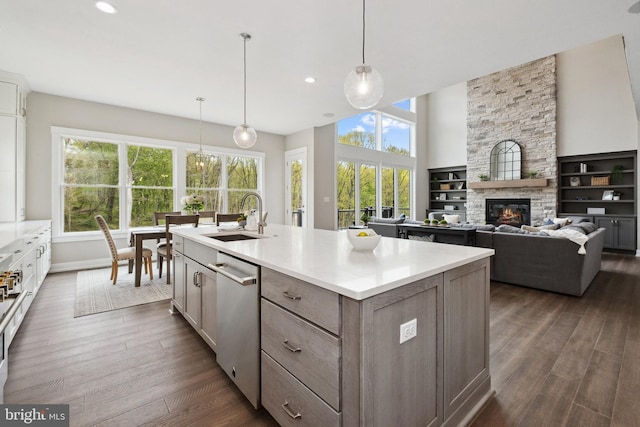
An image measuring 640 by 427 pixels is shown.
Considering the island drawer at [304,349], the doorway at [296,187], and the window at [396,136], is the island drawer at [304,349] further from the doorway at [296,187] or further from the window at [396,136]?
the window at [396,136]

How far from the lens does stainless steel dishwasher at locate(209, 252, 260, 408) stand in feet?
5.19

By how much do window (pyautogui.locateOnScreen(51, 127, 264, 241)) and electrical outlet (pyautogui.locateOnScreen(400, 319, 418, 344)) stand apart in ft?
18.9

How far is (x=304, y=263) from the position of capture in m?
1.43

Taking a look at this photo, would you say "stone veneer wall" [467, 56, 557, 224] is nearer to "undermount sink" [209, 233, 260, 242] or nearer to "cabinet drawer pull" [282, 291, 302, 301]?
"undermount sink" [209, 233, 260, 242]

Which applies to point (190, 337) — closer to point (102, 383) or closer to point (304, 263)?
point (102, 383)

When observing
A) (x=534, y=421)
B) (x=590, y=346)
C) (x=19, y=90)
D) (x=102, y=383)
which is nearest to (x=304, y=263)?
(x=534, y=421)

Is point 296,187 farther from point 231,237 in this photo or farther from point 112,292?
point 231,237

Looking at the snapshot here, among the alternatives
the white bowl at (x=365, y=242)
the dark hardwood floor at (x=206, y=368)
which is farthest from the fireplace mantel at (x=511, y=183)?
the white bowl at (x=365, y=242)

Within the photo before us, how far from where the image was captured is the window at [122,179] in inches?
196

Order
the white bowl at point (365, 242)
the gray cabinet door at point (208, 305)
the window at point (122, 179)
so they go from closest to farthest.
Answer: the white bowl at point (365, 242), the gray cabinet door at point (208, 305), the window at point (122, 179)

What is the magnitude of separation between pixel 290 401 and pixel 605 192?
901 cm

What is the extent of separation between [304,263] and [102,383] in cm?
167

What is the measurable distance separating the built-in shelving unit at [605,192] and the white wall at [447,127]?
9.41ft

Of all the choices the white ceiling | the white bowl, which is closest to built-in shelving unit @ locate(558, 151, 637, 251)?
the white ceiling
